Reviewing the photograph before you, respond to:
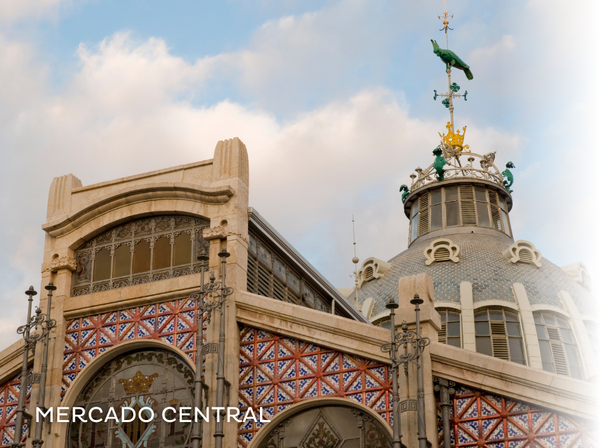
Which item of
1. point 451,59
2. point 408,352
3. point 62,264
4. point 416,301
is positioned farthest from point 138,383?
point 451,59

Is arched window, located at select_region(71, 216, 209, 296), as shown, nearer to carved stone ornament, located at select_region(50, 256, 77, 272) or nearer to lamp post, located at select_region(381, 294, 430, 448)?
carved stone ornament, located at select_region(50, 256, 77, 272)

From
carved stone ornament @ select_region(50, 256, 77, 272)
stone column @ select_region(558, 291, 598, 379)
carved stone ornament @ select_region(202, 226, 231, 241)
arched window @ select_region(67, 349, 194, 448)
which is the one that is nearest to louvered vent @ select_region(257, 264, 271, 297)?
carved stone ornament @ select_region(202, 226, 231, 241)

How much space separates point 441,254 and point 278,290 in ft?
74.4

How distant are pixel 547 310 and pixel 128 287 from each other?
85.1 ft

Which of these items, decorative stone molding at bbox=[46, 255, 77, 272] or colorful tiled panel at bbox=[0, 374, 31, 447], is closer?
colorful tiled panel at bbox=[0, 374, 31, 447]

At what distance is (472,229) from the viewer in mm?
52875

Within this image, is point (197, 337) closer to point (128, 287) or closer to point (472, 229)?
point (128, 287)

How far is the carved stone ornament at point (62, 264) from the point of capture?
91.4 ft

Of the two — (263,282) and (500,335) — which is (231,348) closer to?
(263,282)

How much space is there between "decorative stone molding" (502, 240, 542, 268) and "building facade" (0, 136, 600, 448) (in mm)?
17905

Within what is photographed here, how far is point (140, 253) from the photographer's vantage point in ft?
90.4

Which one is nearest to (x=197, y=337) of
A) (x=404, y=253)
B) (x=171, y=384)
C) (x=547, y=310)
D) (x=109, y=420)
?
(x=171, y=384)

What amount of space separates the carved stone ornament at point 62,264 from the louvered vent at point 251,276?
515 centimetres

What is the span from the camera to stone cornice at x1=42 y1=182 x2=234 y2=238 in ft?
88.0
